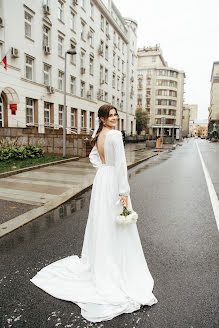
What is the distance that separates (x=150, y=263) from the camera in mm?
3330

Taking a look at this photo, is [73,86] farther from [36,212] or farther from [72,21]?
[36,212]

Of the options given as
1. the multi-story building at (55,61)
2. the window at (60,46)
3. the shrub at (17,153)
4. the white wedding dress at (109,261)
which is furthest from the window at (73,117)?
the white wedding dress at (109,261)

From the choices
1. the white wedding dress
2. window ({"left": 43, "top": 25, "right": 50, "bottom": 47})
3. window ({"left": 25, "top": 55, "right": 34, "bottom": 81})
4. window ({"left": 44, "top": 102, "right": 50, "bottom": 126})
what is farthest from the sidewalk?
window ({"left": 43, "top": 25, "right": 50, "bottom": 47})

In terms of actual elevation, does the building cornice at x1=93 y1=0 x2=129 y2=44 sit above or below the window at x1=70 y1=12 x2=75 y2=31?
above

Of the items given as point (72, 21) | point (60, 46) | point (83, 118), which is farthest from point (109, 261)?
point (72, 21)

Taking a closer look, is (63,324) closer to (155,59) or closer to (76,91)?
(76,91)

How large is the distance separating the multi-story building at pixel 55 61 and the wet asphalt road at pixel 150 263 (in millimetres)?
16069

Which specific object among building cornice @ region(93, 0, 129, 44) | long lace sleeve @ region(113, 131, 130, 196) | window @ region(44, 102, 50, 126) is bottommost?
long lace sleeve @ region(113, 131, 130, 196)

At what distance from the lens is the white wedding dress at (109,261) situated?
2.56 m

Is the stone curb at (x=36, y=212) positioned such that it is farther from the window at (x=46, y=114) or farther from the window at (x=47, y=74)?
the window at (x=47, y=74)

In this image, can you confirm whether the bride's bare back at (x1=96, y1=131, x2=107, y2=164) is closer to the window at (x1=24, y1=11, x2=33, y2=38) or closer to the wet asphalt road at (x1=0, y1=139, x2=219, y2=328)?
the wet asphalt road at (x1=0, y1=139, x2=219, y2=328)

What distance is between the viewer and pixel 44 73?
74.9 feet

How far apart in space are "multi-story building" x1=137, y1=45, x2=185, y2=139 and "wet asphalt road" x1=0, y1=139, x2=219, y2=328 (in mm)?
89860

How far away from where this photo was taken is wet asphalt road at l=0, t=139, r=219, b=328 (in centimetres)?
233
